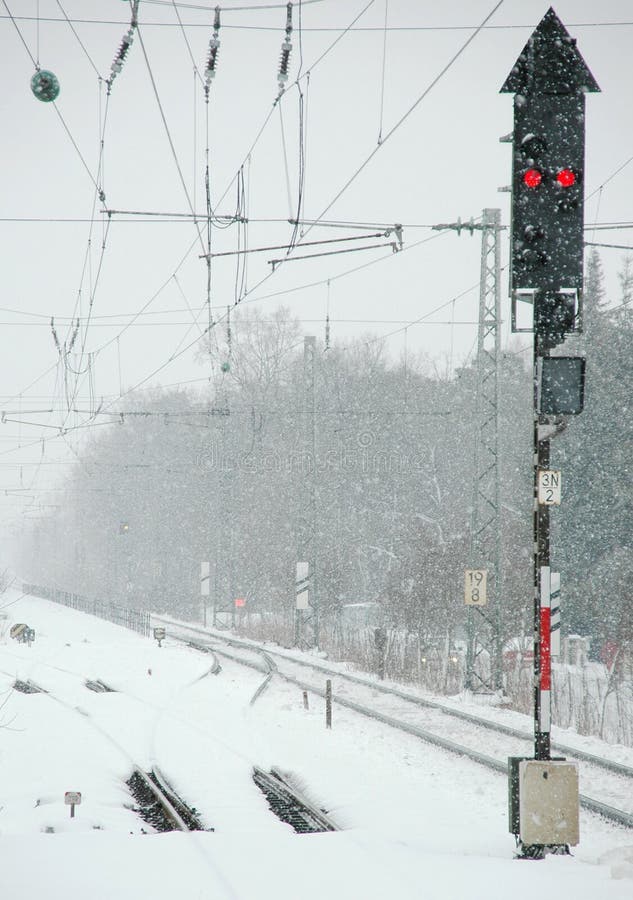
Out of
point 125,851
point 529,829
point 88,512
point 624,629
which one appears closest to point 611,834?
point 529,829

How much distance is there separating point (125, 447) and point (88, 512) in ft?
40.1

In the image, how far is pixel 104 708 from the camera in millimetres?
18719

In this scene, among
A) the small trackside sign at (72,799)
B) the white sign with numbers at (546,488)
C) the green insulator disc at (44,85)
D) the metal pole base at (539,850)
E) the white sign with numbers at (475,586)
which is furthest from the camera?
the white sign with numbers at (475,586)

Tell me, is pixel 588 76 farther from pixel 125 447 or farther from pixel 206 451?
pixel 125 447

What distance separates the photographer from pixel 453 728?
1659 centimetres

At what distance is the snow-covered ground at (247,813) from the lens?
720 cm

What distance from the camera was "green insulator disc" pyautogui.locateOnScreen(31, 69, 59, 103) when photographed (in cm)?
1305

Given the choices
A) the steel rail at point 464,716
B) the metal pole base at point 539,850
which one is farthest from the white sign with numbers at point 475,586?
the metal pole base at point 539,850

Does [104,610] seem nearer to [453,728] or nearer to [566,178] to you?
[453,728]

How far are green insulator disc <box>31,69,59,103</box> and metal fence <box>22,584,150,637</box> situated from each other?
94.0ft

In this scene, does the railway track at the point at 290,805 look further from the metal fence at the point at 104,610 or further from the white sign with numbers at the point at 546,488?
the metal fence at the point at 104,610

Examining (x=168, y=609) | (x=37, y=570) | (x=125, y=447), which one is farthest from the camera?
(x=37, y=570)

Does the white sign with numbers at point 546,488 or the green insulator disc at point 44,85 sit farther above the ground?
the green insulator disc at point 44,85

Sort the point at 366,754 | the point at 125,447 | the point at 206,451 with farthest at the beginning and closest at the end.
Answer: the point at 125,447 < the point at 206,451 < the point at 366,754
